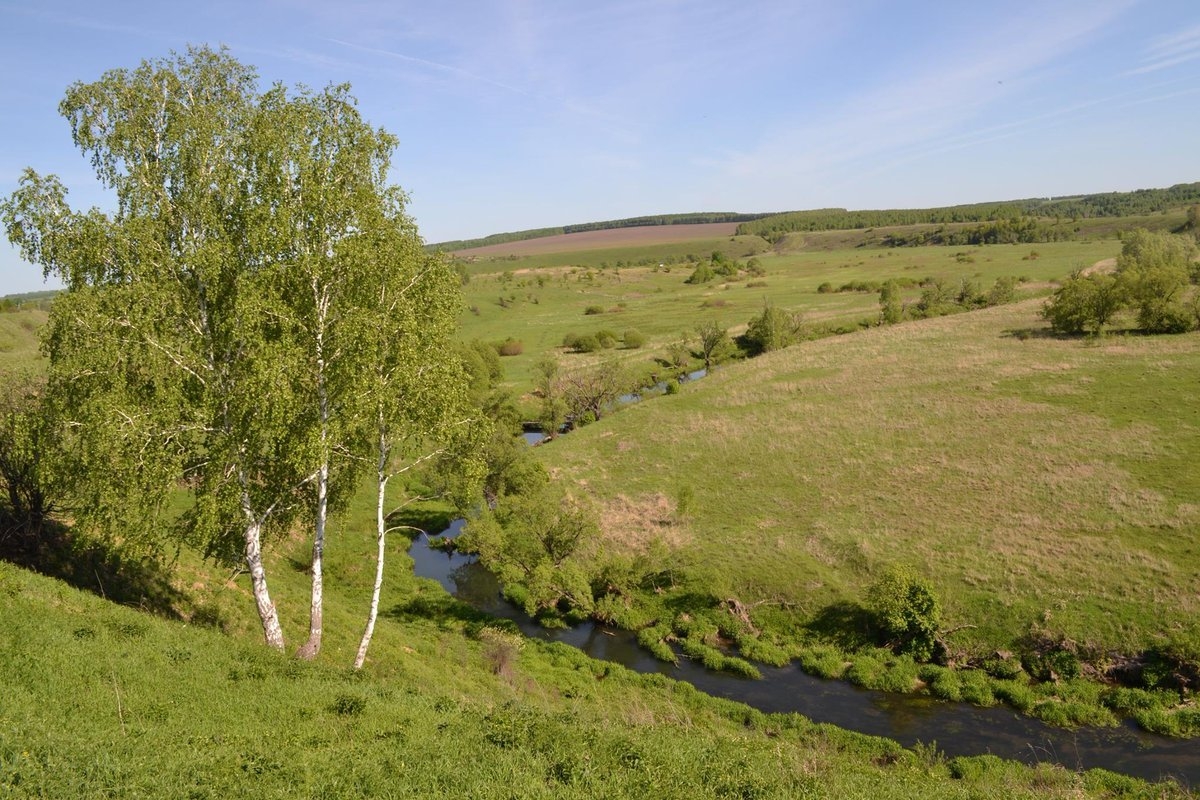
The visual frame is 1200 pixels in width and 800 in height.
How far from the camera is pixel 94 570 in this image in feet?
70.6

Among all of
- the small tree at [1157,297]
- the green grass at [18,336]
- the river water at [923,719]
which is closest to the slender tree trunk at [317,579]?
the river water at [923,719]

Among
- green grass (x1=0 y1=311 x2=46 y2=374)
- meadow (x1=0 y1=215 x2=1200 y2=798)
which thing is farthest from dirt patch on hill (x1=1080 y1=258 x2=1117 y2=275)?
green grass (x1=0 y1=311 x2=46 y2=374)

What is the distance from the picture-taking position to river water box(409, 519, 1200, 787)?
21953 millimetres

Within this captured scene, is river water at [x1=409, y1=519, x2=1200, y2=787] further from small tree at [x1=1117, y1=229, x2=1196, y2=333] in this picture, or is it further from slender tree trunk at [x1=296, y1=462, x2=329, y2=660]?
small tree at [x1=1117, y1=229, x2=1196, y2=333]

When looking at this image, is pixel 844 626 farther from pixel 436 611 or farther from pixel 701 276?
pixel 701 276

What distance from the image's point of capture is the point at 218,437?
17922mm

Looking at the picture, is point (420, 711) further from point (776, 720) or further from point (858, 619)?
point (858, 619)

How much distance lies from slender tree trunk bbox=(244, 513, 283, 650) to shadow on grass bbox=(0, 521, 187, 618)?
3879mm

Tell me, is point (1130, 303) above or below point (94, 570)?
above

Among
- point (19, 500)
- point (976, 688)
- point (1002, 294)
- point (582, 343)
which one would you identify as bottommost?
point (976, 688)

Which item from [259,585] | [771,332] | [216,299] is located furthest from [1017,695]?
[771,332]

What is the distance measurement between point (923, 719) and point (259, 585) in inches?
962

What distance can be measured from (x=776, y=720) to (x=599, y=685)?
286 inches

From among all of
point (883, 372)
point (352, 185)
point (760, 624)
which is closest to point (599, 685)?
point (760, 624)
